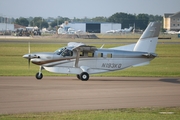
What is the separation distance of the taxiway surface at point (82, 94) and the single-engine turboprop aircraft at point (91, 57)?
0.73 meters

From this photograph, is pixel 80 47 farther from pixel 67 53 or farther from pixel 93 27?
pixel 93 27

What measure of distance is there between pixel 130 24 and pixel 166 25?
23980 millimetres

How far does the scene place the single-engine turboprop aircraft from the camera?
85.9 ft

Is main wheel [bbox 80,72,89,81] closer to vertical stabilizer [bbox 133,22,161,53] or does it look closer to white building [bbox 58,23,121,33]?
vertical stabilizer [bbox 133,22,161,53]

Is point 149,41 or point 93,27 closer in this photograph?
point 149,41

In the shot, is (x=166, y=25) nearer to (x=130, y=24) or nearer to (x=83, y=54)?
(x=130, y=24)

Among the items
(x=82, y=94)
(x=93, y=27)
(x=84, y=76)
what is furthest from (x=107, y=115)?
(x=93, y=27)

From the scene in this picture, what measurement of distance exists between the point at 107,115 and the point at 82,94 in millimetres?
5240

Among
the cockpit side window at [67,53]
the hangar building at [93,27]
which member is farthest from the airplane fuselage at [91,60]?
the hangar building at [93,27]

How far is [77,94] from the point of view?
803 inches

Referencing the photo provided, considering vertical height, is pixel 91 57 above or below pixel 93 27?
below

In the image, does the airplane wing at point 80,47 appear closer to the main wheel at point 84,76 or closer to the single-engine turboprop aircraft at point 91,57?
the single-engine turboprop aircraft at point 91,57

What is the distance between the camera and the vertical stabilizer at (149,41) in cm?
2762

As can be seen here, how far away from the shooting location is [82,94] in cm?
2042
